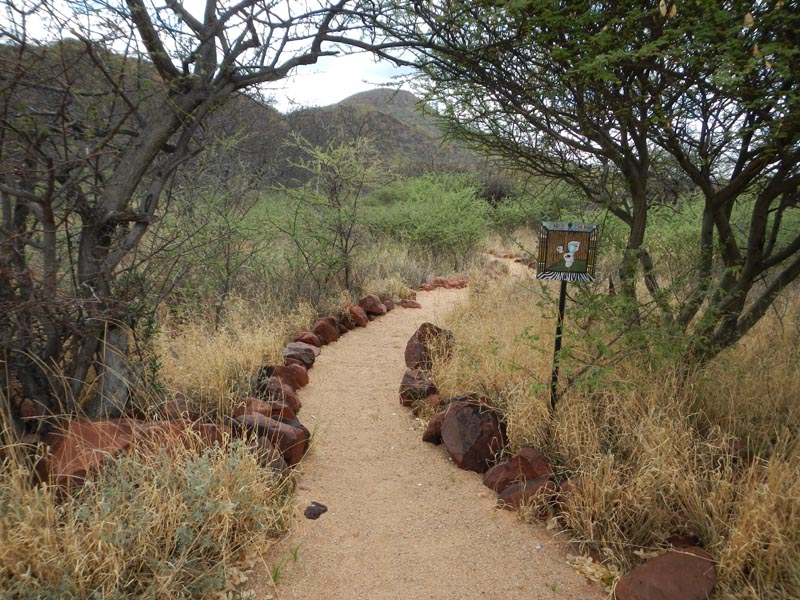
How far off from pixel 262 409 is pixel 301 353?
6.08 feet

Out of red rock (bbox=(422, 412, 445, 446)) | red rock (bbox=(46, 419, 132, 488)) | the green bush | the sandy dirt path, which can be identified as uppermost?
the green bush

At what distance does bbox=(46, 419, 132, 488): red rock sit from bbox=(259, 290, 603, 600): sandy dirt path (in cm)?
103

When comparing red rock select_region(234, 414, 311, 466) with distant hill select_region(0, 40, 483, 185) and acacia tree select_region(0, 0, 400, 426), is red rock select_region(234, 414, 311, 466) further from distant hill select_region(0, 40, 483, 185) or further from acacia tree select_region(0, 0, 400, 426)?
distant hill select_region(0, 40, 483, 185)

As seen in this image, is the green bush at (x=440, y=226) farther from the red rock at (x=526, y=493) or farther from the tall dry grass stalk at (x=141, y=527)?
the tall dry grass stalk at (x=141, y=527)

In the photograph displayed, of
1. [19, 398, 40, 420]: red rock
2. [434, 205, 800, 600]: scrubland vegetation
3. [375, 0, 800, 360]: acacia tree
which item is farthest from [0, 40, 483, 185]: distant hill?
[434, 205, 800, 600]: scrubland vegetation

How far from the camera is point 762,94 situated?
305 cm

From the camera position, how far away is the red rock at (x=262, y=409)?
12.9 feet

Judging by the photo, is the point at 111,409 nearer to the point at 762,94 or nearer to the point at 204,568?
the point at 204,568


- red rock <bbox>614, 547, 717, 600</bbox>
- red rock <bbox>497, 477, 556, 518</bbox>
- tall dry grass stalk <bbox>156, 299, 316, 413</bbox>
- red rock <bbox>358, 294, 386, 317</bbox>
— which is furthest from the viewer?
red rock <bbox>358, 294, 386, 317</bbox>

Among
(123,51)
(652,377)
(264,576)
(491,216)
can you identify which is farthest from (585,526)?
(491,216)

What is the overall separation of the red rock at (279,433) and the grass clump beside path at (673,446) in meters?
1.48

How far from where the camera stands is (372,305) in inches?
322

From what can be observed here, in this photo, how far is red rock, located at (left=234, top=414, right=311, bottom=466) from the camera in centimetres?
361

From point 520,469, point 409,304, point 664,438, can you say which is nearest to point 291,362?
point 520,469
